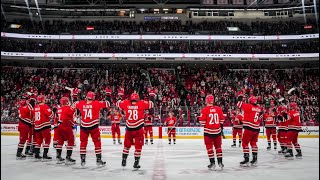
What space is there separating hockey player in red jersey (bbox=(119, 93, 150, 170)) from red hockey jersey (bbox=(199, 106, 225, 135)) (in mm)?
1538

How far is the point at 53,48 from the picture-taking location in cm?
3306

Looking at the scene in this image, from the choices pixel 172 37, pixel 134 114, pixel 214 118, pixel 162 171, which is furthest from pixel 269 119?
pixel 172 37

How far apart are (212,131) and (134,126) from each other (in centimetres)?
198

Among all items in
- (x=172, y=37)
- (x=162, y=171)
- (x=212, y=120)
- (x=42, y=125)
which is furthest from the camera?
(x=172, y=37)

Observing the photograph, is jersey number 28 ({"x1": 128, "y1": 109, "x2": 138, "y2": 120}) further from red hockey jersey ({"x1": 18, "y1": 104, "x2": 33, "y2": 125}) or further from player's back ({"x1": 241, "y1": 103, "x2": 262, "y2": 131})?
red hockey jersey ({"x1": 18, "y1": 104, "x2": 33, "y2": 125})

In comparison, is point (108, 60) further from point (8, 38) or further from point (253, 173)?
point (253, 173)

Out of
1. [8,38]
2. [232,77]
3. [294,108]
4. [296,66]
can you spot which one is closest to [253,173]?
[294,108]

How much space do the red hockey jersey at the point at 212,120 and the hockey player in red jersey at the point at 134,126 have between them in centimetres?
154

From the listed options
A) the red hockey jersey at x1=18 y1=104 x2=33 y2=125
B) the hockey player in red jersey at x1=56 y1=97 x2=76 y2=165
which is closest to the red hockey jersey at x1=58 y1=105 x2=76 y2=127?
the hockey player in red jersey at x1=56 y1=97 x2=76 y2=165

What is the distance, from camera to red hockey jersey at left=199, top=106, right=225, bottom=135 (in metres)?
7.96

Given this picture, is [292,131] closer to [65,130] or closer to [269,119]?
[269,119]

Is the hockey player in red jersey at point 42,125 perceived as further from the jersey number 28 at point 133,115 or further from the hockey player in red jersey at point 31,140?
the jersey number 28 at point 133,115

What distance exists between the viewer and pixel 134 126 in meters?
7.93

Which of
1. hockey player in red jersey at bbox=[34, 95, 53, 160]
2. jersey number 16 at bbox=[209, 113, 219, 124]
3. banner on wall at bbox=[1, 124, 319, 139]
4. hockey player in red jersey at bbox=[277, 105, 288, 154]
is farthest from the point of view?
banner on wall at bbox=[1, 124, 319, 139]
